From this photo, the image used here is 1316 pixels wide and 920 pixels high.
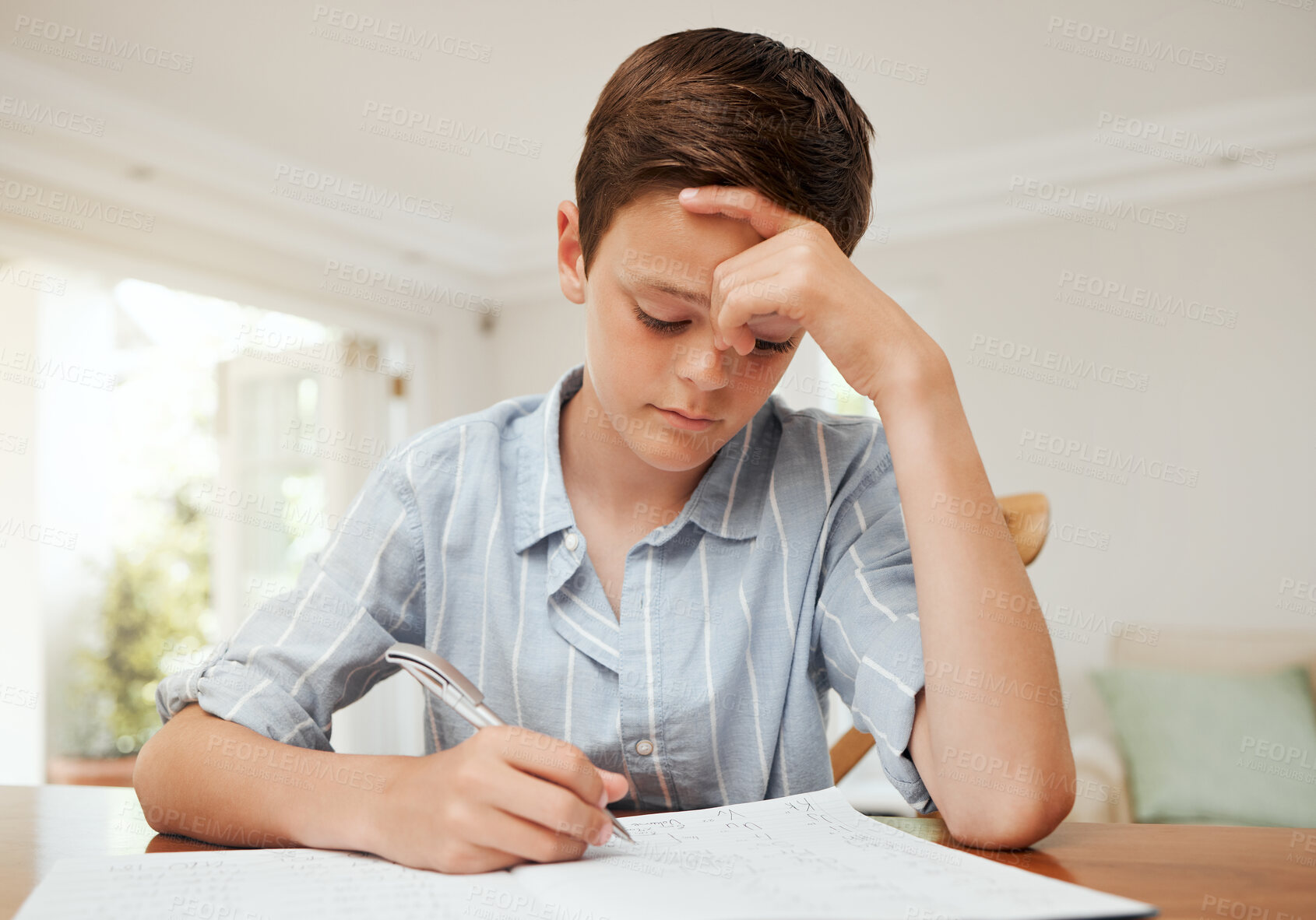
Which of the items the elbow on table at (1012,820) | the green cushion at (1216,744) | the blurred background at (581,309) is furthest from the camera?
the blurred background at (581,309)

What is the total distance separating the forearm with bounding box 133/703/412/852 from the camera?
68cm

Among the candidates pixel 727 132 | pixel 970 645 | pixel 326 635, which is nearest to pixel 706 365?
pixel 727 132

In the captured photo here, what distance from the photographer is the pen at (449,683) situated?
687mm

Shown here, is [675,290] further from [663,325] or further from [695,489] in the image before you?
[695,489]

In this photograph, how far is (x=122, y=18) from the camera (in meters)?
2.82

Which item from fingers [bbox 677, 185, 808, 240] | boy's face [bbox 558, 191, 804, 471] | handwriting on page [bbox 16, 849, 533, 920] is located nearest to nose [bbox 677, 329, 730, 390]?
boy's face [bbox 558, 191, 804, 471]

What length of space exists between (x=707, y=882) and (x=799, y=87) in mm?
706

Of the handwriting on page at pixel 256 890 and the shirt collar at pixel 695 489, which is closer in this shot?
the handwriting on page at pixel 256 890

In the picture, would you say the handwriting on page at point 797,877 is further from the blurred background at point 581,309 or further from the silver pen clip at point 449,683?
the blurred background at point 581,309

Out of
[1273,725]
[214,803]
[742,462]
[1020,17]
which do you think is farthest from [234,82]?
[1273,725]

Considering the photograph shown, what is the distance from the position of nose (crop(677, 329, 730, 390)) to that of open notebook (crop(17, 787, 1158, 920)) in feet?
1.24

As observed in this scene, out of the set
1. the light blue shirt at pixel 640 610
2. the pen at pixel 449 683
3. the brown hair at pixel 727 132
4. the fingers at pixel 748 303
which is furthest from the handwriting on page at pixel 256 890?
the brown hair at pixel 727 132

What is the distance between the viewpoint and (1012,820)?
2.30ft

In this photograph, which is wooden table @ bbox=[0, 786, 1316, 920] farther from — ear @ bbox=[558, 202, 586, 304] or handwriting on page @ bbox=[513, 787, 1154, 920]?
ear @ bbox=[558, 202, 586, 304]
